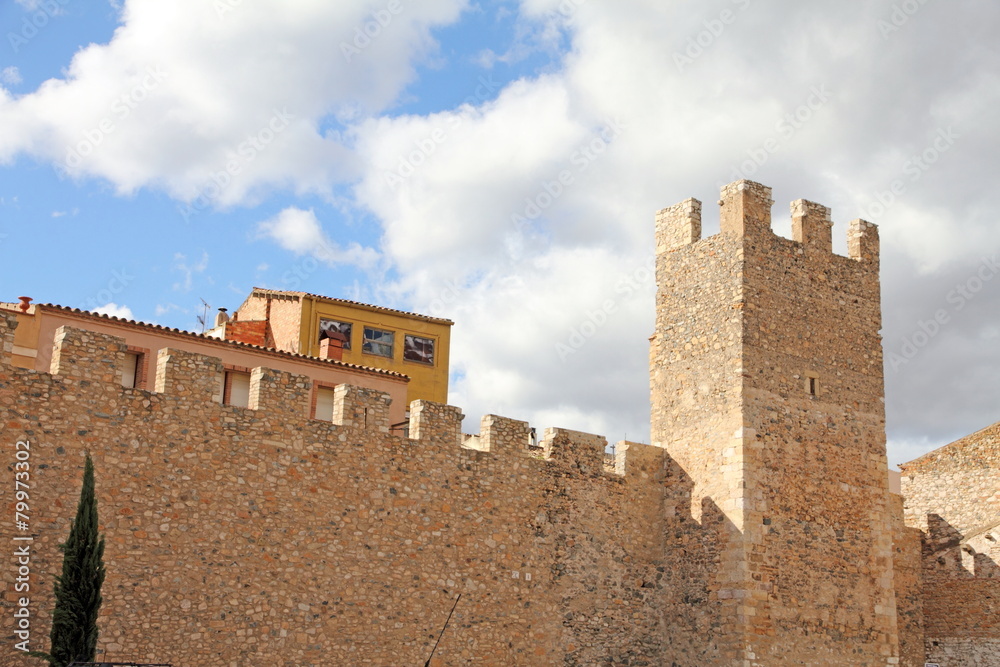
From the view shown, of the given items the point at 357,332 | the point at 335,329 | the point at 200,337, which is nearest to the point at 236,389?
the point at 200,337

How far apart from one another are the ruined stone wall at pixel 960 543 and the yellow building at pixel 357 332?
10.5 m

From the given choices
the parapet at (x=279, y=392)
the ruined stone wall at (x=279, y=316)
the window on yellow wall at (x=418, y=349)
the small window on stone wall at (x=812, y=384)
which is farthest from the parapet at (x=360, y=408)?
the window on yellow wall at (x=418, y=349)

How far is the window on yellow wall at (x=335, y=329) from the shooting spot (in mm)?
25359

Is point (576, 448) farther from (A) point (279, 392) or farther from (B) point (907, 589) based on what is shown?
(B) point (907, 589)

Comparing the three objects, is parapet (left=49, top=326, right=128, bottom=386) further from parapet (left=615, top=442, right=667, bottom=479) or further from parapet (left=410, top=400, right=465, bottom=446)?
parapet (left=615, top=442, right=667, bottom=479)

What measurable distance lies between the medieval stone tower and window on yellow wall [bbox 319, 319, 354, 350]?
28.6 ft

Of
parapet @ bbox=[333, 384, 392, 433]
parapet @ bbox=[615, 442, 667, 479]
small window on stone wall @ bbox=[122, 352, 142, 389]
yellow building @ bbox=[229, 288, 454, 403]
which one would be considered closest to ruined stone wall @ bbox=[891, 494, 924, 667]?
parapet @ bbox=[615, 442, 667, 479]

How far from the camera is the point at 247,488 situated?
1431 cm

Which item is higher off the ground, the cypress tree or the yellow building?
the yellow building

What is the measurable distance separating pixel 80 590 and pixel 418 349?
1530 cm

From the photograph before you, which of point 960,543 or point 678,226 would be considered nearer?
point 678,226

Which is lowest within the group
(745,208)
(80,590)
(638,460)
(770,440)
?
(80,590)

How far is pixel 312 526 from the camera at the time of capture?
580 inches

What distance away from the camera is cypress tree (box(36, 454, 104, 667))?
1177 centimetres
